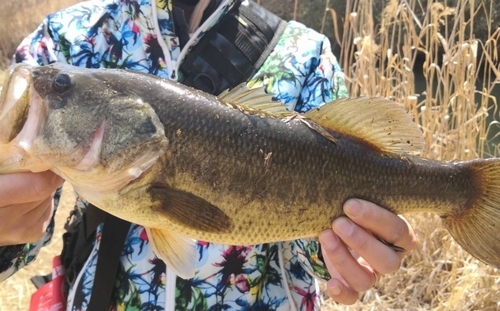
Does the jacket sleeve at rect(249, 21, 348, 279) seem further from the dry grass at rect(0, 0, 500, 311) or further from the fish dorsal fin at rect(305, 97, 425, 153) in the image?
the dry grass at rect(0, 0, 500, 311)

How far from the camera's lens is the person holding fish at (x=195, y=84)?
1623 millimetres

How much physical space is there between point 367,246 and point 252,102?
45cm

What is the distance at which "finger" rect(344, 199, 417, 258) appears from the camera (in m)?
1.28

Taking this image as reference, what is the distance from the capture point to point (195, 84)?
1.72m

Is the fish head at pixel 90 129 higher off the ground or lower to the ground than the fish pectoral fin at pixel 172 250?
higher

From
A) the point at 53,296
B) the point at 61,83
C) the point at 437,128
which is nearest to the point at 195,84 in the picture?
the point at 61,83

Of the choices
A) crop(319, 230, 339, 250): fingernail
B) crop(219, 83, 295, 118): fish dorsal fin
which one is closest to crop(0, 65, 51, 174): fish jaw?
crop(219, 83, 295, 118): fish dorsal fin

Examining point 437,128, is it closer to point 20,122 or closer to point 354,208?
A: point 354,208

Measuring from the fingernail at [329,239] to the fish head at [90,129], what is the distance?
16.9 inches

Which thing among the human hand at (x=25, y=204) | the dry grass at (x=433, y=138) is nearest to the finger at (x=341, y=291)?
the human hand at (x=25, y=204)

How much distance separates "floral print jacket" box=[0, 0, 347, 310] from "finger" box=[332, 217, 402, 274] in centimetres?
30

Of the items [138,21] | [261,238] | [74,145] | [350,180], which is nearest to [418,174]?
[350,180]

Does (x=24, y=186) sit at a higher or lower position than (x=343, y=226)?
lower

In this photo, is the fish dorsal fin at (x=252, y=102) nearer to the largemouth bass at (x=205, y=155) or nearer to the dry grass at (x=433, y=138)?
the largemouth bass at (x=205, y=155)
